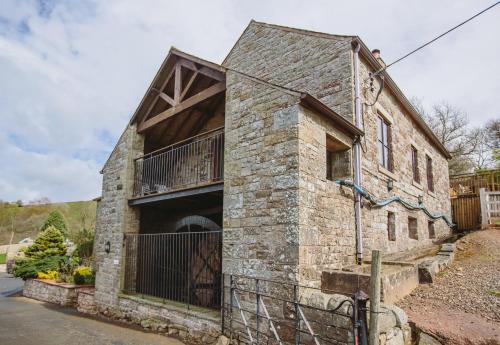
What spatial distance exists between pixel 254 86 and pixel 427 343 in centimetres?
Result: 491

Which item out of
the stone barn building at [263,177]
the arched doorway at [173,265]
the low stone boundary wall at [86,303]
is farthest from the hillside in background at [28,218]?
the arched doorway at [173,265]

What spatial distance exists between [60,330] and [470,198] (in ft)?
48.1

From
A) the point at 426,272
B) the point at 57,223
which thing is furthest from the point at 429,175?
the point at 57,223

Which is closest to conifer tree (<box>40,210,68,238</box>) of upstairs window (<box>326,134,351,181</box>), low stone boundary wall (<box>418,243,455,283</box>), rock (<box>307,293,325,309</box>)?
upstairs window (<box>326,134,351,181</box>)

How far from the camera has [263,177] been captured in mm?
5668

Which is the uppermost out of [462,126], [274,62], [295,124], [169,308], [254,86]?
[462,126]

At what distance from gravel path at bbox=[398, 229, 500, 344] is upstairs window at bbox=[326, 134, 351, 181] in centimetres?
254


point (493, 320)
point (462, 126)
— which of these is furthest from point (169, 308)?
point (462, 126)

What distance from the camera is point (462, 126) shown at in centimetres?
2481

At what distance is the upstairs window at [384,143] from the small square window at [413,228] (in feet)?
7.53

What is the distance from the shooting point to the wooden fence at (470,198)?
43.1 feet

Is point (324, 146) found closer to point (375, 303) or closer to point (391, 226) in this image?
point (375, 303)

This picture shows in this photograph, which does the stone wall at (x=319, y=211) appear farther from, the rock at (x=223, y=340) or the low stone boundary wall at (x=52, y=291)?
the low stone boundary wall at (x=52, y=291)

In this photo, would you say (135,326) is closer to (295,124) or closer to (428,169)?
(295,124)
